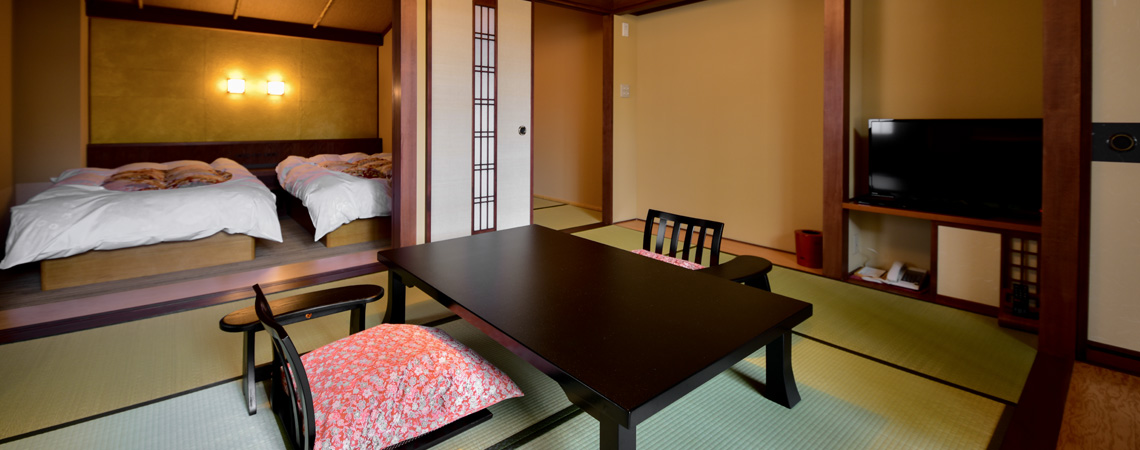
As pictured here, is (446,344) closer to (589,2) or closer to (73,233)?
(73,233)

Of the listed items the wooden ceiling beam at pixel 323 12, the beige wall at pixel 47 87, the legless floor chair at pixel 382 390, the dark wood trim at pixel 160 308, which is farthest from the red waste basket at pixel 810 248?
the beige wall at pixel 47 87

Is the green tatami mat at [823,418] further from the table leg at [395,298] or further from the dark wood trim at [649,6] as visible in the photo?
the dark wood trim at [649,6]

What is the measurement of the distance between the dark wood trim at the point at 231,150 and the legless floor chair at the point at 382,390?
6.19 m

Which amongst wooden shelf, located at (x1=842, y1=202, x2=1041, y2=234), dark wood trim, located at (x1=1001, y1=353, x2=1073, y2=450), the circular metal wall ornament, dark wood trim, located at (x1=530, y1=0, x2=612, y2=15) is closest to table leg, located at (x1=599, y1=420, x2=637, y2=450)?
dark wood trim, located at (x1=1001, y1=353, x2=1073, y2=450)

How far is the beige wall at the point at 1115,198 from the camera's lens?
7.11 feet

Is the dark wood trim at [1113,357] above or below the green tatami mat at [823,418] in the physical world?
above

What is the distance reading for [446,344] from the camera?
171 cm

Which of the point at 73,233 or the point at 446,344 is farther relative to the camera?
the point at 73,233

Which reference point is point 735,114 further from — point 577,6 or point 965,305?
point 965,305

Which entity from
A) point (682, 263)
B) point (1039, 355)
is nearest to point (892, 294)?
point (1039, 355)

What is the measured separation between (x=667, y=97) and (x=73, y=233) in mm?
4806

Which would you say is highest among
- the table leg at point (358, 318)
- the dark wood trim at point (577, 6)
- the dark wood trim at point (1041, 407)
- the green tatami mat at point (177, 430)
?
the dark wood trim at point (577, 6)

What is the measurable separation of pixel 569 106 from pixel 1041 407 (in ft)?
18.2

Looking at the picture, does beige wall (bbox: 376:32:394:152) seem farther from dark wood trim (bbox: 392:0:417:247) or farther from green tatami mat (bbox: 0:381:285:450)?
green tatami mat (bbox: 0:381:285:450)
